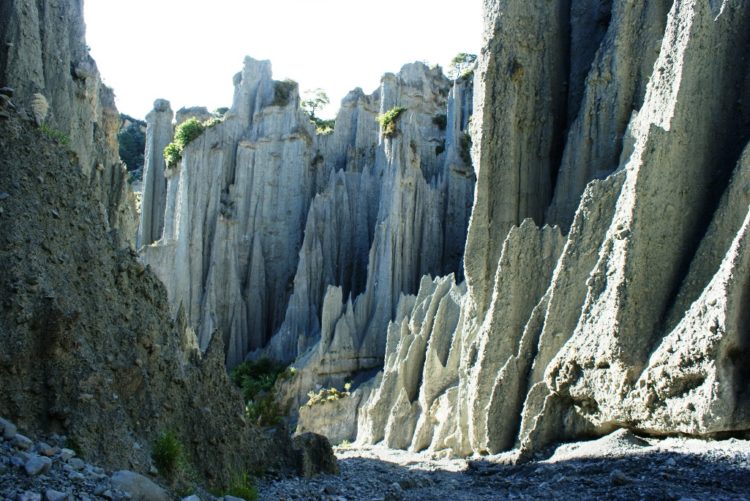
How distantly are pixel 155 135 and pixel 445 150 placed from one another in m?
17.4

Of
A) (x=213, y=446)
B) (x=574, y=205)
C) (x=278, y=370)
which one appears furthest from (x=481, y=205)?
(x=278, y=370)

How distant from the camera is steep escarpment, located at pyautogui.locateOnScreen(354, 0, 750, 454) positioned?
10.9 m

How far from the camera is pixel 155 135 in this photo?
170 ft

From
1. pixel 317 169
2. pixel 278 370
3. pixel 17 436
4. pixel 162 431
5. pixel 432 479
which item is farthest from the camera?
pixel 317 169

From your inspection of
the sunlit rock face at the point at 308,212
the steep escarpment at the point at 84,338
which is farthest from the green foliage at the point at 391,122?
the steep escarpment at the point at 84,338

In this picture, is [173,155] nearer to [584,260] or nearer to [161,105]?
[161,105]

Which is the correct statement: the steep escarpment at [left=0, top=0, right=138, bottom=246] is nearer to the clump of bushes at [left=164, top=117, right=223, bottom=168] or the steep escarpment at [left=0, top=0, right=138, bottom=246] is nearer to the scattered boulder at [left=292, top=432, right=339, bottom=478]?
the scattered boulder at [left=292, top=432, right=339, bottom=478]

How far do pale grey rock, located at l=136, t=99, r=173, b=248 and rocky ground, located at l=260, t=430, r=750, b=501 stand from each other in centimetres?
3745

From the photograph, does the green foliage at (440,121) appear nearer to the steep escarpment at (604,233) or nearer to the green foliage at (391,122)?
the green foliage at (391,122)

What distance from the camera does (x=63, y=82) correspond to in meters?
14.3

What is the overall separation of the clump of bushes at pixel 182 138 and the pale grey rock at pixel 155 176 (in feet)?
6.68

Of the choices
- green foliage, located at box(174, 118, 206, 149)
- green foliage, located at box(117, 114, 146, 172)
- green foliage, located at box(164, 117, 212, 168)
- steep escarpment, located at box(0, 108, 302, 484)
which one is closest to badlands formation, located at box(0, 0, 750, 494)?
steep escarpment, located at box(0, 108, 302, 484)

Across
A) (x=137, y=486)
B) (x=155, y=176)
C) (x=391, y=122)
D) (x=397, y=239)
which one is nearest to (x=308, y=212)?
(x=391, y=122)

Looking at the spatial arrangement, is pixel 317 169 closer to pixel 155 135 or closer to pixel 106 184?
pixel 155 135
